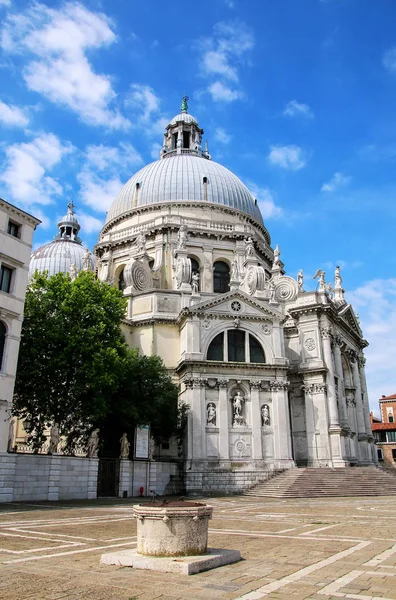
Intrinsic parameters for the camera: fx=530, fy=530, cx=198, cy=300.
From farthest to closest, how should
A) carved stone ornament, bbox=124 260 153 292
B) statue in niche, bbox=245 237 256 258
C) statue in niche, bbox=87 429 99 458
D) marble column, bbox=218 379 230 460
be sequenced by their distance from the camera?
statue in niche, bbox=245 237 256 258
carved stone ornament, bbox=124 260 153 292
marble column, bbox=218 379 230 460
statue in niche, bbox=87 429 99 458

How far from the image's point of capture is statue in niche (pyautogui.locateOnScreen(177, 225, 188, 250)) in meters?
47.2

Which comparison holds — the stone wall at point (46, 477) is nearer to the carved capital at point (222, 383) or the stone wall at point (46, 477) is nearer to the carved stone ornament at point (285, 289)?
the carved capital at point (222, 383)

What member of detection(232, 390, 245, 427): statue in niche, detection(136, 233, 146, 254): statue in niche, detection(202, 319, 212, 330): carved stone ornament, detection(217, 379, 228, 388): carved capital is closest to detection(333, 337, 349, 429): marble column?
detection(232, 390, 245, 427): statue in niche

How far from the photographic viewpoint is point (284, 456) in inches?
1501

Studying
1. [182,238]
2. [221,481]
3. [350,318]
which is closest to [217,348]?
[221,481]

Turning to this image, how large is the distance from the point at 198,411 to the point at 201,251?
1851 centimetres

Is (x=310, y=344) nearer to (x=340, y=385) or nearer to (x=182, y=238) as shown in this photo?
(x=340, y=385)

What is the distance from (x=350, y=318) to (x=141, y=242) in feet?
71.6

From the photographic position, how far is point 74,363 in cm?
3008

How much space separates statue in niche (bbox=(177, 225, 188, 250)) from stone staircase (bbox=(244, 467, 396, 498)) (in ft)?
68.9

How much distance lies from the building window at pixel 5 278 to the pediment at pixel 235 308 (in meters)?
15.4

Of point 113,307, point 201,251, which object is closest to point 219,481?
point 113,307

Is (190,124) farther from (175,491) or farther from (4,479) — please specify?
(4,479)

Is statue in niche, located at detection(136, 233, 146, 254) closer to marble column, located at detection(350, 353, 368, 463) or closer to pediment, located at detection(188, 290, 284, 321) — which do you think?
pediment, located at detection(188, 290, 284, 321)
